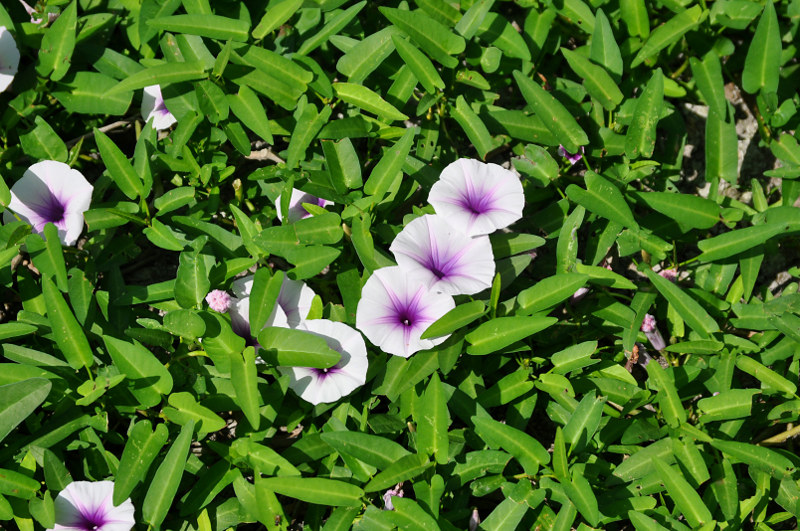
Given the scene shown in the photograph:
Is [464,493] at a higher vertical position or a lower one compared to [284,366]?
lower

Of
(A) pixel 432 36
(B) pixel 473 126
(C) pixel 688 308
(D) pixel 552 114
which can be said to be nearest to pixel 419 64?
(A) pixel 432 36

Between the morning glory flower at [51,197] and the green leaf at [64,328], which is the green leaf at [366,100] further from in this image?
the green leaf at [64,328]

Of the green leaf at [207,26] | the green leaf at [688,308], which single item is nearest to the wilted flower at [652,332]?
the green leaf at [688,308]

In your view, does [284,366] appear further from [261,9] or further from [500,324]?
[261,9]

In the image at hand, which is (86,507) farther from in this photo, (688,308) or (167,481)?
(688,308)

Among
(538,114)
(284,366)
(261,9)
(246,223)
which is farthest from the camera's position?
(261,9)

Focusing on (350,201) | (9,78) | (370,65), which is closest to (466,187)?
(350,201)

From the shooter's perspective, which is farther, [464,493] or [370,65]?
[370,65]
